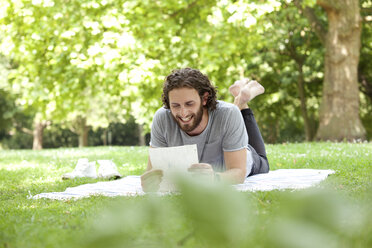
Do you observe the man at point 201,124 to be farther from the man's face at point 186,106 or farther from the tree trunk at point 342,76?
the tree trunk at point 342,76

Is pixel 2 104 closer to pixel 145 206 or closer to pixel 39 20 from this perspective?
pixel 39 20

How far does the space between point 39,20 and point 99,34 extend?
1.60 metres

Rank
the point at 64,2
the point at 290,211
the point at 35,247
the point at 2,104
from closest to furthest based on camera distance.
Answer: the point at 290,211 < the point at 35,247 < the point at 64,2 < the point at 2,104

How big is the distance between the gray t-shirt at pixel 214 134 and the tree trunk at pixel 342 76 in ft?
32.7

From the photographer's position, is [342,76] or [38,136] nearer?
[342,76]

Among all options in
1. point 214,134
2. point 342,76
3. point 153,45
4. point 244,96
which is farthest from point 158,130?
point 342,76

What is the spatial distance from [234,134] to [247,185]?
0.53 meters

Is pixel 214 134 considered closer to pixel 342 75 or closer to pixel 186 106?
pixel 186 106

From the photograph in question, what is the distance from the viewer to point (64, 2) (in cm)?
1163

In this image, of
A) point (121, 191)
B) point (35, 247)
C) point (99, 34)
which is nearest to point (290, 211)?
point (35, 247)

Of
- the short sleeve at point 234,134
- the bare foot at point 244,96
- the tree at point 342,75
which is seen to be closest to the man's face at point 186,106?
the short sleeve at point 234,134

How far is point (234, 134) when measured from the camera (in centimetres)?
438

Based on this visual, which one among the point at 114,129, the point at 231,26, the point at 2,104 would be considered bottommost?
the point at 114,129

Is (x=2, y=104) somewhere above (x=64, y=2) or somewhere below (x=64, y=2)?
below
